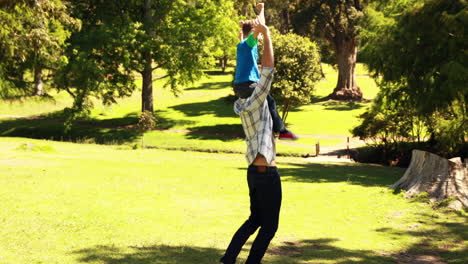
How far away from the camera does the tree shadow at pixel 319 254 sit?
7.53 metres

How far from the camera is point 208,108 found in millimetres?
59781

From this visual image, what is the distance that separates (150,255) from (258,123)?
109 inches

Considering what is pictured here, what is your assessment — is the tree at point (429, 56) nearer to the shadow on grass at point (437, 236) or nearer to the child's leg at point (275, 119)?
the shadow on grass at point (437, 236)

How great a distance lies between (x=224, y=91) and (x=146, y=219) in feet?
203

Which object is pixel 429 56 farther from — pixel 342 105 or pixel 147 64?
pixel 342 105

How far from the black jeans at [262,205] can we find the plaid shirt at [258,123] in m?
0.16

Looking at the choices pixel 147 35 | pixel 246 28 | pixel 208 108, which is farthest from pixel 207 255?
A: pixel 208 108

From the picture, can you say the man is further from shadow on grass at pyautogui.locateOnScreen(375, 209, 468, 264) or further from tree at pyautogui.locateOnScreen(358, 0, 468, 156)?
tree at pyautogui.locateOnScreen(358, 0, 468, 156)

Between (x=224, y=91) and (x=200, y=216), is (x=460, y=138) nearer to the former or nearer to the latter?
(x=200, y=216)

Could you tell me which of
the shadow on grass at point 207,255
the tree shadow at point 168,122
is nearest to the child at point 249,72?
the shadow on grass at point 207,255

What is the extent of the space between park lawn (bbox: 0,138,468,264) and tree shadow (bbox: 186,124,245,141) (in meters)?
29.5

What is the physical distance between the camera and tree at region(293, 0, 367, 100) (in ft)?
199

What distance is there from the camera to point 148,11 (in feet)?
155

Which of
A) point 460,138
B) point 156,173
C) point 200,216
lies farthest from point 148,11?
point 200,216
